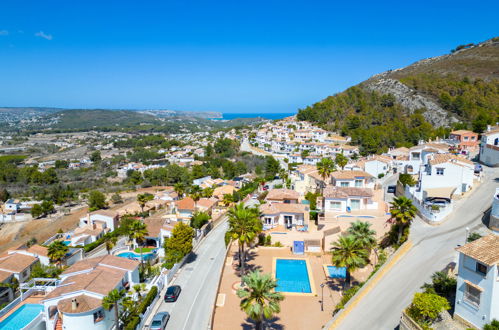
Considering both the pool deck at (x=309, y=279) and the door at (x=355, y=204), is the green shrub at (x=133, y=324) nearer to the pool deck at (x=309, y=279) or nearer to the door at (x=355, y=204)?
the pool deck at (x=309, y=279)

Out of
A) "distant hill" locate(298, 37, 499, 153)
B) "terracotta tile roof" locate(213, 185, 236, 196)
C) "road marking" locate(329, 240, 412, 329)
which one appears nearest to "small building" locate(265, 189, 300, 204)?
"road marking" locate(329, 240, 412, 329)

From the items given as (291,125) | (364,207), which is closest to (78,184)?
(291,125)

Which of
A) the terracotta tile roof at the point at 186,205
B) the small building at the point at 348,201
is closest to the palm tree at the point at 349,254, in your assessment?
the small building at the point at 348,201

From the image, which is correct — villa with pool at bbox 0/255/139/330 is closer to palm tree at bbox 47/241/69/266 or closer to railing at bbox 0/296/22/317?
railing at bbox 0/296/22/317

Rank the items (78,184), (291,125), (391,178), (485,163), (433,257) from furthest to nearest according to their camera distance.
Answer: (291,125) < (78,184) < (391,178) < (485,163) < (433,257)

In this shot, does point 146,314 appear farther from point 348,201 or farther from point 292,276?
point 348,201

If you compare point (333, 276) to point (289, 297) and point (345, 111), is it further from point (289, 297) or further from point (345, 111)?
point (345, 111)

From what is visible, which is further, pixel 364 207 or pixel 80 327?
pixel 364 207
